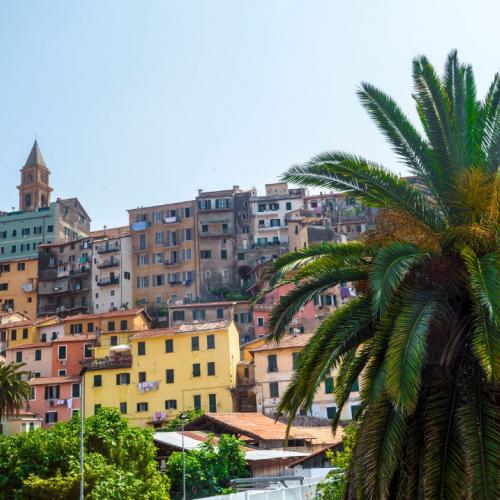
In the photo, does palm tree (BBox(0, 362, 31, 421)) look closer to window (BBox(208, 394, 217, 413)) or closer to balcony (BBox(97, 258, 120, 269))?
window (BBox(208, 394, 217, 413))

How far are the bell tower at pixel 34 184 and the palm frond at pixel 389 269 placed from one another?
425 feet

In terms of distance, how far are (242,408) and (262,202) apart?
4027 cm

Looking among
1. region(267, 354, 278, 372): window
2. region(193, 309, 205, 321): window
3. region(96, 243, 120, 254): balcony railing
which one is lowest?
region(267, 354, 278, 372): window

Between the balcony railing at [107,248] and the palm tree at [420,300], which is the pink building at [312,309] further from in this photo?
the palm tree at [420,300]

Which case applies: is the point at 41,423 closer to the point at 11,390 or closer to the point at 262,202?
the point at 11,390

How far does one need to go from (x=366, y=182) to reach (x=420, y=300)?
109 inches

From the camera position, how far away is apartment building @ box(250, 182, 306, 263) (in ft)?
336

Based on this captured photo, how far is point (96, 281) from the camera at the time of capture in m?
104

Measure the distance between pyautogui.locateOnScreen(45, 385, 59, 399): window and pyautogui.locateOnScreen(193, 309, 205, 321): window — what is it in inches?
698

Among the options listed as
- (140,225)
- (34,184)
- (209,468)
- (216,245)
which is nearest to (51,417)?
(209,468)

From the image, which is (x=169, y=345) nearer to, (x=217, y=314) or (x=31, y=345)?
(x=217, y=314)

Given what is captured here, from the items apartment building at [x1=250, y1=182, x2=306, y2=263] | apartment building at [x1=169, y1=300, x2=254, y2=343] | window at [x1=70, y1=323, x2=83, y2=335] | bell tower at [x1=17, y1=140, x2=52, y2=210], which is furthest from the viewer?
bell tower at [x1=17, y1=140, x2=52, y2=210]

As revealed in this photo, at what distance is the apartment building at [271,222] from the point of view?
102438 millimetres

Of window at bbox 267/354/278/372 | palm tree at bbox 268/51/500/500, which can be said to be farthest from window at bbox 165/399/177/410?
palm tree at bbox 268/51/500/500
